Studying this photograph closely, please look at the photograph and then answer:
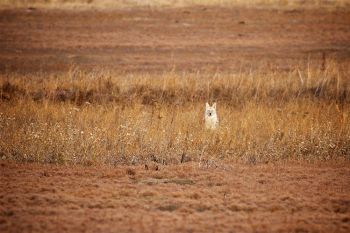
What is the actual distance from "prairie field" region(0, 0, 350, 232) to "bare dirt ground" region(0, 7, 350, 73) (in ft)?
0.57

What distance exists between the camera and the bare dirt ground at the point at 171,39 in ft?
65.0

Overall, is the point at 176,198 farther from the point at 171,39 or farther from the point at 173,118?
the point at 171,39

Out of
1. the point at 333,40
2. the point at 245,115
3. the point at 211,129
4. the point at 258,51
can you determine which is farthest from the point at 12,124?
the point at 333,40

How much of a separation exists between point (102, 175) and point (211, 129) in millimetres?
3120

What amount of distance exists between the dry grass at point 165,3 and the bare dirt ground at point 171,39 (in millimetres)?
1402

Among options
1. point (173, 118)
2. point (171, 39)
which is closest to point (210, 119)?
point (173, 118)

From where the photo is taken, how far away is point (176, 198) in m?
6.51

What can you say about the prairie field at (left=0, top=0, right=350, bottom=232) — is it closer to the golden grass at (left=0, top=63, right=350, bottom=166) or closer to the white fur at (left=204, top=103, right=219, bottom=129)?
the golden grass at (left=0, top=63, right=350, bottom=166)

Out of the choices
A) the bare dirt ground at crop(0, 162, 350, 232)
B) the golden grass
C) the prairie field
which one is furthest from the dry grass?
the bare dirt ground at crop(0, 162, 350, 232)

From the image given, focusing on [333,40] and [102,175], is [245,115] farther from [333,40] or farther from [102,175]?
[333,40]

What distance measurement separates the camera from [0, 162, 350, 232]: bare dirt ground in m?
5.66

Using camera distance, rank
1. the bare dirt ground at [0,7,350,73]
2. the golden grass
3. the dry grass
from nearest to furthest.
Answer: the golden grass < the bare dirt ground at [0,7,350,73] < the dry grass

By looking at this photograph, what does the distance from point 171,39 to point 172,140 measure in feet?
50.8

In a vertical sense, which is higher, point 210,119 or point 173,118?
point 210,119
